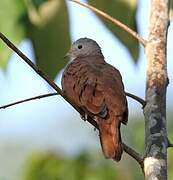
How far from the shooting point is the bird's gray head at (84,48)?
5.02 metres

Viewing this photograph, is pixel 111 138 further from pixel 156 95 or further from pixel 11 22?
pixel 11 22

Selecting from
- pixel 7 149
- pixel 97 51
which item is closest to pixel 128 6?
pixel 97 51

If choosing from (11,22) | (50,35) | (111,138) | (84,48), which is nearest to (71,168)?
(111,138)

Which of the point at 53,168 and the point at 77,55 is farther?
the point at 77,55

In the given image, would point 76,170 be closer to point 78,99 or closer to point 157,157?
point 78,99

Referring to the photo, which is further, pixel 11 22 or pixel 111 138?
pixel 111 138

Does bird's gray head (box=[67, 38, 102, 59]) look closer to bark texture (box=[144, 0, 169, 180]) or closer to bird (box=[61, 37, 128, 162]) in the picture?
bird (box=[61, 37, 128, 162])

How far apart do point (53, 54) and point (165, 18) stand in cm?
46

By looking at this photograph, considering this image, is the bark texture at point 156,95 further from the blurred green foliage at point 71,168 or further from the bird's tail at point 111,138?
the blurred green foliage at point 71,168

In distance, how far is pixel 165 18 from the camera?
335 cm

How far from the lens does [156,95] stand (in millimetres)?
3150

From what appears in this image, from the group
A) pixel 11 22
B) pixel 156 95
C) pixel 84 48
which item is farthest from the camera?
pixel 84 48

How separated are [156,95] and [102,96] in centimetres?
65

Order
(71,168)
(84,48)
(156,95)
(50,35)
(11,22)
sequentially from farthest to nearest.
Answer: (84,48) < (71,168) < (50,35) < (11,22) < (156,95)
